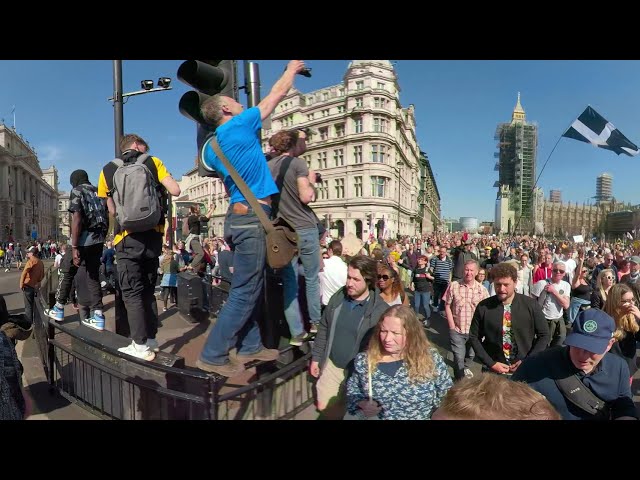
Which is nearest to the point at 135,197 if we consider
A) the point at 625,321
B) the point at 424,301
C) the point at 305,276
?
the point at 305,276

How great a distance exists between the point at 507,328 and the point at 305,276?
6.86 feet

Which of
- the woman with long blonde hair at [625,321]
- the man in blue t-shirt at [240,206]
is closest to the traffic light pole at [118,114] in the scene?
the man in blue t-shirt at [240,206]

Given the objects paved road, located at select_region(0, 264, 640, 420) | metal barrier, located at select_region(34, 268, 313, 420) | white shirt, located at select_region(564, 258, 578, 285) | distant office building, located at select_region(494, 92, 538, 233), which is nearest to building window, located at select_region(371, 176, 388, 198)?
metal barrier, located at select_region(34, 268, 313, 420)

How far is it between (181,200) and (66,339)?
1974 millimetres

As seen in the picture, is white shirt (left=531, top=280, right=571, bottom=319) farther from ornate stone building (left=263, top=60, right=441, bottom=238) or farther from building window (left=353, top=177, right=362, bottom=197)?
building window (left=353, top=177, right=362, bottom=197)

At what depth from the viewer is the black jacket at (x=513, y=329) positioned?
3.32 m

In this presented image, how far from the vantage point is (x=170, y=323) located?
576 centimetres

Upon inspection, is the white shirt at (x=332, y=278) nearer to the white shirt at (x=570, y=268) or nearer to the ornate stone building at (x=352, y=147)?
the ornate stone building at (x=352, y=147)

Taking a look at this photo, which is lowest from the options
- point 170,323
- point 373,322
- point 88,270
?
point 170,323

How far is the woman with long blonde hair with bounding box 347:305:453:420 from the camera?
2129mm

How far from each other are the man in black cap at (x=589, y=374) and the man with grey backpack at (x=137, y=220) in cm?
280
